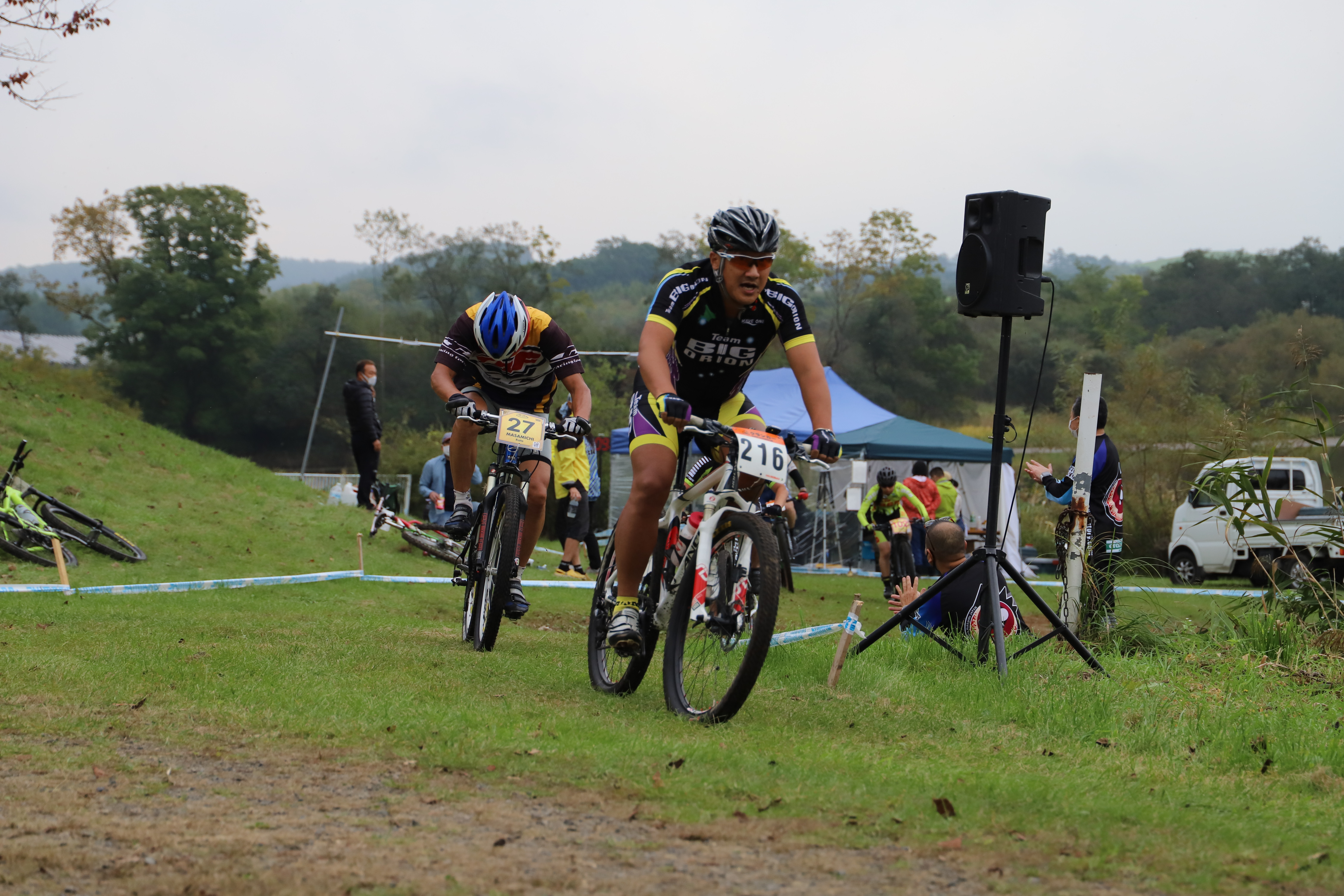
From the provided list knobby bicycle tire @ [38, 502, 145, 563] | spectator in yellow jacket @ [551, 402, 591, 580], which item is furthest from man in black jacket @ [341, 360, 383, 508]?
knobby bicycle tire @ [38, 502, 145, 563]

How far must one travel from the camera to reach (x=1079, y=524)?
7473 mm

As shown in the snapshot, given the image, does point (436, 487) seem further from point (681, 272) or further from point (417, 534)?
point (681, 272)

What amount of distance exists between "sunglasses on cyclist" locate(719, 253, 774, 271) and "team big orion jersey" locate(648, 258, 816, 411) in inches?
5.9

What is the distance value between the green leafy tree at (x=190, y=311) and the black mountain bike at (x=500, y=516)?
→ 197 feet

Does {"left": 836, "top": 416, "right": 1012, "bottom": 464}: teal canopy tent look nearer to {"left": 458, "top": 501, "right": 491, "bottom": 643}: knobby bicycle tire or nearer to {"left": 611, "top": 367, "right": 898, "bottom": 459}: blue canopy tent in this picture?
{"left": 611, "top": 367, "right": 898, "bottom": 459}: blue canopy tent

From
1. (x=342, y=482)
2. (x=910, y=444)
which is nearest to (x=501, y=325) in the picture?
(x=910, y=444)

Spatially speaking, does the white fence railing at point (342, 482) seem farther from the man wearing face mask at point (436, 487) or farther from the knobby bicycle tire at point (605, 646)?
the knobby bicycle tire at point (605, 646)

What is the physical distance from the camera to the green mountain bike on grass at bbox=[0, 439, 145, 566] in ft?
34.3

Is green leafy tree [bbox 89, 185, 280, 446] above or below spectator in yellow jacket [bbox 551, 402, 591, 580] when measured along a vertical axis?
above

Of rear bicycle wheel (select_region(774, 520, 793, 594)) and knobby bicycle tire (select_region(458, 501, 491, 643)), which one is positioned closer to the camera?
knobby bicycle tire (select_region(458, 501, 491, 643))

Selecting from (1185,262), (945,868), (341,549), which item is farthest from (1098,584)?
(1185,262)

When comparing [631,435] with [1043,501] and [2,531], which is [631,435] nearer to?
[2,531]

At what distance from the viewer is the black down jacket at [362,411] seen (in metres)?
17.0

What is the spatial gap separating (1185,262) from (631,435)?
3144 inches
